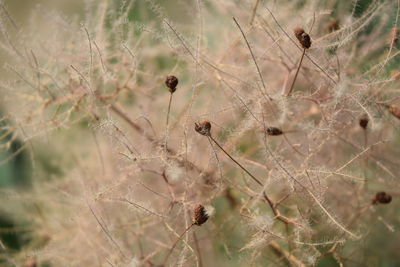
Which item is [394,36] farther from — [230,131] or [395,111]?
[230,131]

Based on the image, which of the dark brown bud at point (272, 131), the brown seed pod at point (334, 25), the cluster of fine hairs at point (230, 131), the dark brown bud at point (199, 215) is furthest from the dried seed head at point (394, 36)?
the dark brown bud at point (199, 215)

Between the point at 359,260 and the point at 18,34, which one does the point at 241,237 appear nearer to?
the point at 359,260

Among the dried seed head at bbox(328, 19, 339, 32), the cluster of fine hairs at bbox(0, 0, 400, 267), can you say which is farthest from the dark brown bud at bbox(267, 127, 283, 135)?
the dried seed head at bbox(328, 19, 339, 32)

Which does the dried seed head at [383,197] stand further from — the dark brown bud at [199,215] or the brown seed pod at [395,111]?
the dark brown bud at [199,215]

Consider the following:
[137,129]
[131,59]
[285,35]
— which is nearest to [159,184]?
[137,129]

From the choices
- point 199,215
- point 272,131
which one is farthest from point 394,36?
point 199,215

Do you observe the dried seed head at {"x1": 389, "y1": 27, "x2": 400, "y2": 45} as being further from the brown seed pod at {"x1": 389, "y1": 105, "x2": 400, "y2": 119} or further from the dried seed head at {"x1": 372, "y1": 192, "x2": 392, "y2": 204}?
the dried seed head at {"x1": 372, "y1": 192, "x2": 392, "y2": 204}

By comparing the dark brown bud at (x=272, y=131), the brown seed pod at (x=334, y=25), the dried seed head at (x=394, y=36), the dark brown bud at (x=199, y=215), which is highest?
the brown seed pod at (x=334, y=25)

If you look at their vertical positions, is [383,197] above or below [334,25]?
below
